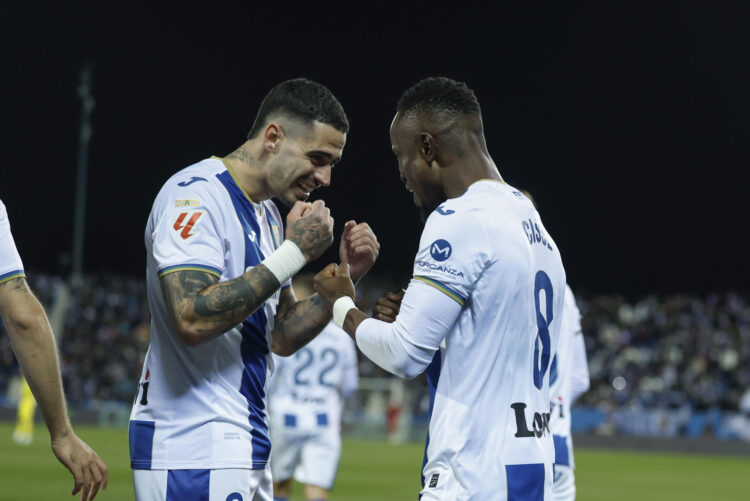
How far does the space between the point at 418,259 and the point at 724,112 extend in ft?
121

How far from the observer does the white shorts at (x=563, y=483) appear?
701 centimetres

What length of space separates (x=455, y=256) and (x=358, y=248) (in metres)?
0.93

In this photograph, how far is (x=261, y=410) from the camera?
381cm

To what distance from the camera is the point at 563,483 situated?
704 centimetres

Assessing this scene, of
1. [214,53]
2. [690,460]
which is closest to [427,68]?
[214,53]

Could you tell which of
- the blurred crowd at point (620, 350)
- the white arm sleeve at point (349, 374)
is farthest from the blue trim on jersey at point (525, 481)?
the blurred crowd at point (620, 350)

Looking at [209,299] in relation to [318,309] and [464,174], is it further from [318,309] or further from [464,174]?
[464,174]

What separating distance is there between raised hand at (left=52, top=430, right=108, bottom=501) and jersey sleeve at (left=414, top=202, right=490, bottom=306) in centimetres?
130

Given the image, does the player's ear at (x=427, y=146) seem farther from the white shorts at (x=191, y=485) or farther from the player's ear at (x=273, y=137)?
the white shorts at (x=191, y=485)

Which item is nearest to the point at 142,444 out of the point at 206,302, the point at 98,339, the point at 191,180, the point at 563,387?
the point at 206,302

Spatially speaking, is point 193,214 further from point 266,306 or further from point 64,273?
point 64,273

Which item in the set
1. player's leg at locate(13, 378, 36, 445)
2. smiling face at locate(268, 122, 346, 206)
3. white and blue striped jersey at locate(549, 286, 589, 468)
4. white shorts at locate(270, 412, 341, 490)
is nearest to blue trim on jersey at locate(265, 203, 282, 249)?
smiling face at locate(268, 122, 346, 206)

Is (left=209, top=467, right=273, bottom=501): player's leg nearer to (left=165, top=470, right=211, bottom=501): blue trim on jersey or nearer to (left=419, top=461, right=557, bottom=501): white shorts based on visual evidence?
(left=165, top=470, right=211, bottom=501): blue trim on jersey

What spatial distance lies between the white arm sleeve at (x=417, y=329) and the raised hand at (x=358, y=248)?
0.83m
